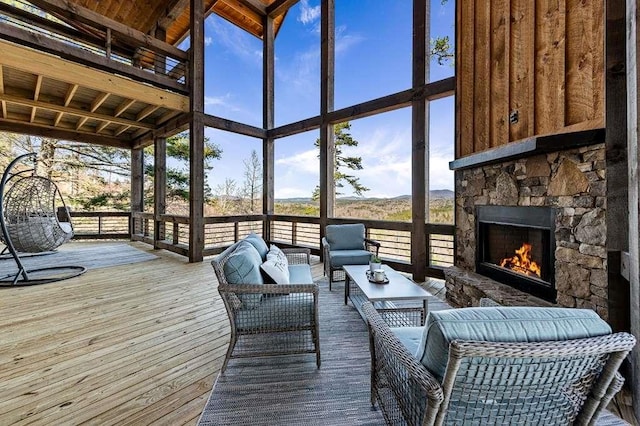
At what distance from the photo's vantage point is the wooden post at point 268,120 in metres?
6.55

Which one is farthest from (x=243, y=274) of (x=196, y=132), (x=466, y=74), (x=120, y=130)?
(x=120, y=130)

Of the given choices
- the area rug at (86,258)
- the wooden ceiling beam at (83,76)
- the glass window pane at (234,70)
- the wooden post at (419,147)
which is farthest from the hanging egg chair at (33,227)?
the wooden post at (419,147)

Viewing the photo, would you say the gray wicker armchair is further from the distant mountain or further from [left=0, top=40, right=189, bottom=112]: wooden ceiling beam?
[left=0, top=40, right=189, bottom=112]: wooden ceiling beam

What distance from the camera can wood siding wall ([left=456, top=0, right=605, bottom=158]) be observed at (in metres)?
2.11

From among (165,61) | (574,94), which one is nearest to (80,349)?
(574,94)

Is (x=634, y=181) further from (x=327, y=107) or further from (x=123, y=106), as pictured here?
(x=123, y=106)

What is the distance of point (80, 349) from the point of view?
7.16 ft

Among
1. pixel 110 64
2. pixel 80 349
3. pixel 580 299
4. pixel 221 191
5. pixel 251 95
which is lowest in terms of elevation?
pixel 80 349

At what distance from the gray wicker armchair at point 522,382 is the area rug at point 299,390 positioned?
0.67 metres

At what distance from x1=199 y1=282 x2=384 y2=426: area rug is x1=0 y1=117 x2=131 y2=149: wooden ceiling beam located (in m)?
7.67

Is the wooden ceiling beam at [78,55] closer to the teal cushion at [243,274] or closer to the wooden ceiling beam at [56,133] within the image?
the wooden ceiling beam at [56,133]

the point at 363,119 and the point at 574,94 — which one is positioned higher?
the point at 363,119

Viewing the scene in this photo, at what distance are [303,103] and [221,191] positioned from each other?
3156 millimetres

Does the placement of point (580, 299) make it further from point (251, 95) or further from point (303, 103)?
point (251, 95)
